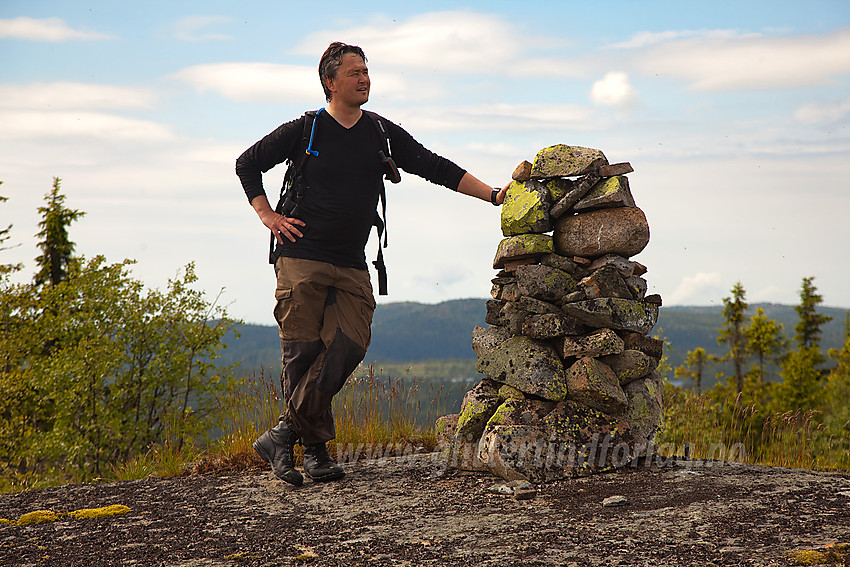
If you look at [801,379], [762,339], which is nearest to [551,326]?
[801,379]

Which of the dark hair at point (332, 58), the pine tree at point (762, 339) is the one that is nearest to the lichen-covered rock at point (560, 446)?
the dark hair at point (332, 58)

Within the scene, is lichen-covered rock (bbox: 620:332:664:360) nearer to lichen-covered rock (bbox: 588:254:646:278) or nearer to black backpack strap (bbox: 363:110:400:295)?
lichen-covered rock (bbox: 588:254:646:278)

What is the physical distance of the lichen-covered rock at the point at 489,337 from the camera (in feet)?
19.7

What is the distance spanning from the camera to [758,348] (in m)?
37.8

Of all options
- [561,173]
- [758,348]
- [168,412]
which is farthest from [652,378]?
[758,348]

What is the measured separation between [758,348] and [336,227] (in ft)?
124

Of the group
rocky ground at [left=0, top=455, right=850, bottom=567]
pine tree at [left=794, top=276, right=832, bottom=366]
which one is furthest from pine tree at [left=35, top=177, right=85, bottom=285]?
pine tree at [left=794, top=276, right=832, bottom=366]

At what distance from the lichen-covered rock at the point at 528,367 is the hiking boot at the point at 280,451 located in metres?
1.66

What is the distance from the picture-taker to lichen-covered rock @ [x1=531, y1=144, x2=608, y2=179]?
576 centimetres

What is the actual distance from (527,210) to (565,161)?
519 millimetres

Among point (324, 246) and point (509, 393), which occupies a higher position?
point (324, 246)

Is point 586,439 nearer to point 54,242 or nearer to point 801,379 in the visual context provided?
point 54,242

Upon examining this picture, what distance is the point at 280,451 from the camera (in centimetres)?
562

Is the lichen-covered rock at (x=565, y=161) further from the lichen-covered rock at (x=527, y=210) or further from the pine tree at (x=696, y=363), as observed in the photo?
the pine tree at (x=696, y=363)
